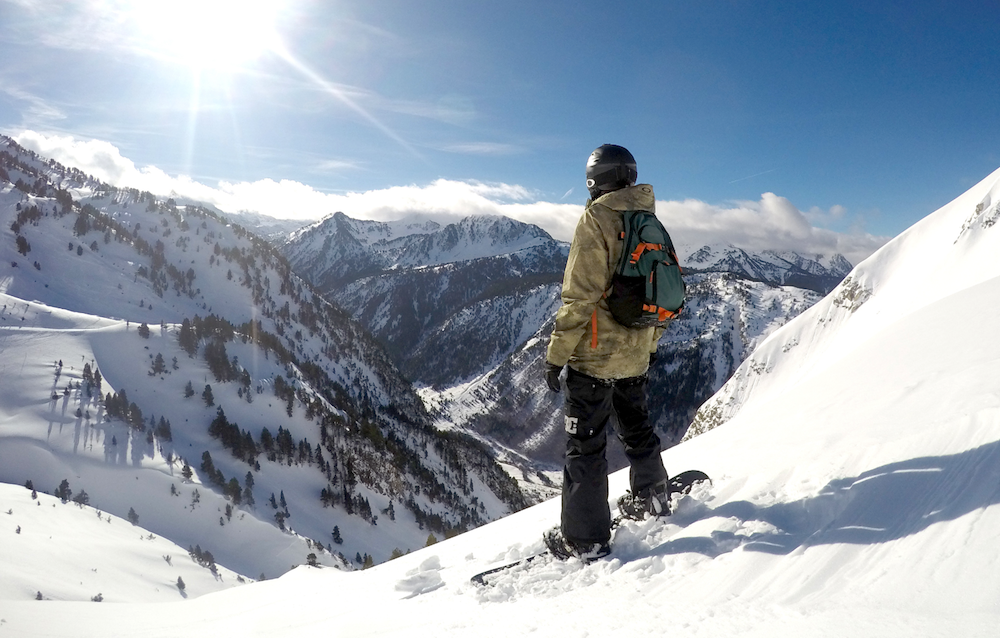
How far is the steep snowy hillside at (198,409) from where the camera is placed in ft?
220

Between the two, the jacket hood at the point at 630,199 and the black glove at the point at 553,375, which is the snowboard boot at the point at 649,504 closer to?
the black glove at the point at 553,375

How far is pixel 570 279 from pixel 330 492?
93720 mm

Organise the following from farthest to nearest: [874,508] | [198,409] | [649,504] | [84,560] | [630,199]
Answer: [198,409] → [84,560] → [649,504] → [630,199] → [874,508]

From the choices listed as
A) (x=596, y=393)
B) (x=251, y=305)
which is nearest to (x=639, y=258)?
(x=596, y=393)

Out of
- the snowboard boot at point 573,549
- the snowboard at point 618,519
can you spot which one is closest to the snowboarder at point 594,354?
the snowboard boot at point 573,549

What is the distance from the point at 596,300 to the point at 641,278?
0.39m

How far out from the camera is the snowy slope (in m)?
2.35

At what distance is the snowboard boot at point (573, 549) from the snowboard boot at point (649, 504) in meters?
0.49

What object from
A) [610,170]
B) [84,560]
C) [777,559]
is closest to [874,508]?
[777,559]

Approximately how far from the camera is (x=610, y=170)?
4117 mm

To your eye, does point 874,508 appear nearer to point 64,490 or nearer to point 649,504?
point 649,504

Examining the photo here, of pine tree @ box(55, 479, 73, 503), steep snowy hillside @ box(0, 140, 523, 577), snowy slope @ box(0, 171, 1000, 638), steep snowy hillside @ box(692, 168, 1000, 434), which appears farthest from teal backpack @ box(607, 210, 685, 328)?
pine tree @ box(55, 479, 73, 503)

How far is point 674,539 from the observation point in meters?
3.73

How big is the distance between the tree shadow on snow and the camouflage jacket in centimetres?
140
